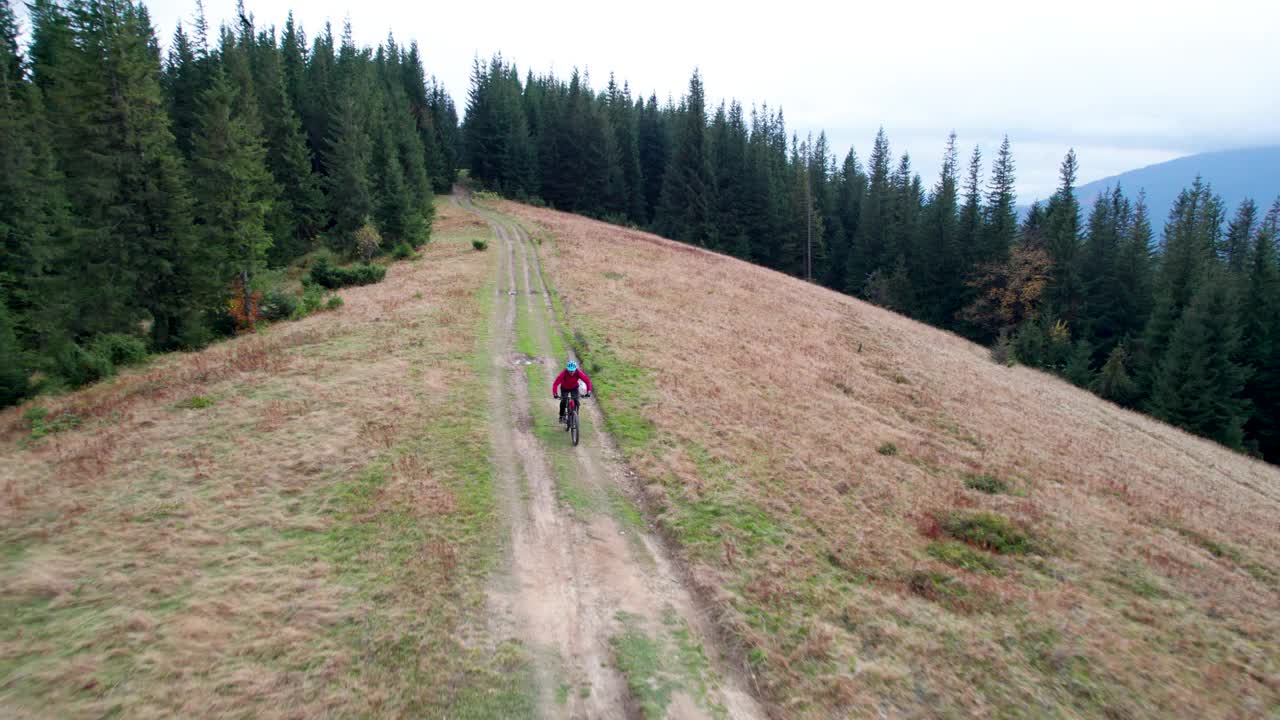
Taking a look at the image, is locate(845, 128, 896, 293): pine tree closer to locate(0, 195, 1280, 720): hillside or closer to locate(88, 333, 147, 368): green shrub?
locate(0, 195, 1280, 720): hillside

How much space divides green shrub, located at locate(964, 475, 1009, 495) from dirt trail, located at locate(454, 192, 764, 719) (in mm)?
9336

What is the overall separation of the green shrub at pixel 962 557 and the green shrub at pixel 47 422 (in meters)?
21.2

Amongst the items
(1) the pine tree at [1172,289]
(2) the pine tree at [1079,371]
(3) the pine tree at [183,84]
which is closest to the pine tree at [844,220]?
(1) the pine tree at [1172,289]

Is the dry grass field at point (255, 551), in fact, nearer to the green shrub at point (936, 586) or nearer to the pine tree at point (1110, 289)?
the green shrub at point (936, 586)

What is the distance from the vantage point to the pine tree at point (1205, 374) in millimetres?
43094

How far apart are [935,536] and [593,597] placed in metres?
7.31

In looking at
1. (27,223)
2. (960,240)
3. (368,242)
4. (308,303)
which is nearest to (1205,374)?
(960,240)

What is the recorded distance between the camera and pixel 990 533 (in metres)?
12.5

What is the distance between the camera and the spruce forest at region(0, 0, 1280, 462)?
26.2 m

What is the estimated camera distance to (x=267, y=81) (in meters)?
56.8

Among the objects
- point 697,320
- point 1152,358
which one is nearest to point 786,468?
point 697,320

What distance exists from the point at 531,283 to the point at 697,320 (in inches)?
448

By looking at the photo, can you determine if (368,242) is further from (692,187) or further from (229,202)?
(692,187)

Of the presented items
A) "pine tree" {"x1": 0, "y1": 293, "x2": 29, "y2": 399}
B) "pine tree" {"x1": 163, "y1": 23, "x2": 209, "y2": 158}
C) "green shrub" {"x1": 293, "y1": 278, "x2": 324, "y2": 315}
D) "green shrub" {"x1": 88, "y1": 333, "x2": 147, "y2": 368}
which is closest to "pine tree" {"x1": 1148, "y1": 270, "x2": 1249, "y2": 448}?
"green shrub" {"x1": 293, "y1": 278, "x2": 324, "y2": 315}
